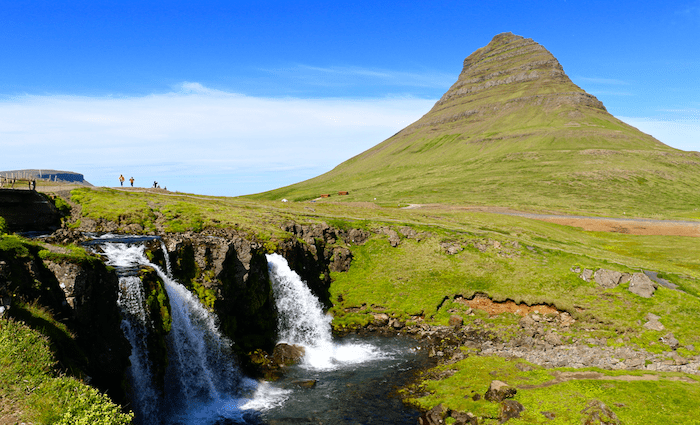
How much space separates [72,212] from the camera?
167 feet

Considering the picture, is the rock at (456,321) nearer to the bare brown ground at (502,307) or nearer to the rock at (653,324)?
the bare brown ground at (502,307)

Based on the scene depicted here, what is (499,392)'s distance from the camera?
101ft

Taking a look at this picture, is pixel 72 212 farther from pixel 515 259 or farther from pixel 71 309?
pixel 515 259

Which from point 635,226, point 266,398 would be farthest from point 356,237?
point 635,226

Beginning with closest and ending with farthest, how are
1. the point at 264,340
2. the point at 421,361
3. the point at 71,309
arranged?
the point at 71,309 → the point at 421,361 → the point at 264,340

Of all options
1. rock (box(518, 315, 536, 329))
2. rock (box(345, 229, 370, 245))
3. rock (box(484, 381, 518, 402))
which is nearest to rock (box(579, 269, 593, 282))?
rock (box(518, 315, 536, 329))

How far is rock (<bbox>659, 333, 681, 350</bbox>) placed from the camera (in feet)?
131

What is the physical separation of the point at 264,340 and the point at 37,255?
955 inches

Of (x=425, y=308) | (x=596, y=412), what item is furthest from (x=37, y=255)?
(x=425, y=308)

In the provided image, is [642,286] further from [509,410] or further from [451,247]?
[509,410]

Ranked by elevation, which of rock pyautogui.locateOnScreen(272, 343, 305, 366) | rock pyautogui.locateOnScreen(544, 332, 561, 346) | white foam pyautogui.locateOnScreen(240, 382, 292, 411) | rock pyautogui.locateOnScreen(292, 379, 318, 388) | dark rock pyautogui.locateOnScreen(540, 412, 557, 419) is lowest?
white foam pyautogui.locateOnScreen(240, 382, 292, 411)

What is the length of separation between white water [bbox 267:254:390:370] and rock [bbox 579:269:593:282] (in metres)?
31.2

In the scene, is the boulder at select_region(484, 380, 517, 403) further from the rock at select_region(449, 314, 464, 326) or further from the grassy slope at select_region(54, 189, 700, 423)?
the rock at select_region(449, 314, 464, 326)

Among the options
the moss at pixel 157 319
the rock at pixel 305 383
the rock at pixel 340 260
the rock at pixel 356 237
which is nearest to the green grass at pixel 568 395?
the rock at pixel 305 383
